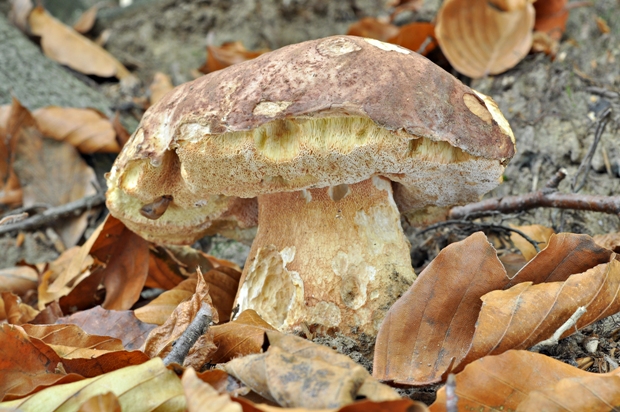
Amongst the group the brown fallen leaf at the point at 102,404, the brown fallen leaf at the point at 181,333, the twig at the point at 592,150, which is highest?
the brown fallen leaf at the point at 102,404

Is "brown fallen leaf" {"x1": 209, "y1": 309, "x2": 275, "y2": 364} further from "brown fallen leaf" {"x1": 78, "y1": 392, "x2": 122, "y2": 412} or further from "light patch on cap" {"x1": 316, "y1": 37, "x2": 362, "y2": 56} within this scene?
"light patch on cap" {"x1": 316, "y1": 37, "x2": 362, "y2": 56}

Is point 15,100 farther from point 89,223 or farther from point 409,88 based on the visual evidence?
point 409,88

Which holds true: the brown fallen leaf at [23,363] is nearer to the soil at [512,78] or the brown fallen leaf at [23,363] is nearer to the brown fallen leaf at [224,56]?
the soil at [512,78]

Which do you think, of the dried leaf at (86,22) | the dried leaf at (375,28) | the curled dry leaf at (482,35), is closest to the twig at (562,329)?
the curled dry leaf at (482,35)

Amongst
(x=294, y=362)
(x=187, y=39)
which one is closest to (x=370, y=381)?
(x=294, y=362)

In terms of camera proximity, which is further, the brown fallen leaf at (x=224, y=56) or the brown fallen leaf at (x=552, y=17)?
the brown fallen leaf at (x=224, y=56)

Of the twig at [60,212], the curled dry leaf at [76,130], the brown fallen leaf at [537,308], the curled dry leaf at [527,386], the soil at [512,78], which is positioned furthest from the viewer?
the curled dry leaf at [76,130]

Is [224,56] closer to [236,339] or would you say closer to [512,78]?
[512,78]

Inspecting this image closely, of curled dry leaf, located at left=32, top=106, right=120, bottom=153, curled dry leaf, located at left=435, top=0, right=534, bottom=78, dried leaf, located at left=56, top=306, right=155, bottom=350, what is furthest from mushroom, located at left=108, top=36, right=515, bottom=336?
curled dry leaf, located at left=435, top=0, right=534, bottom=78
